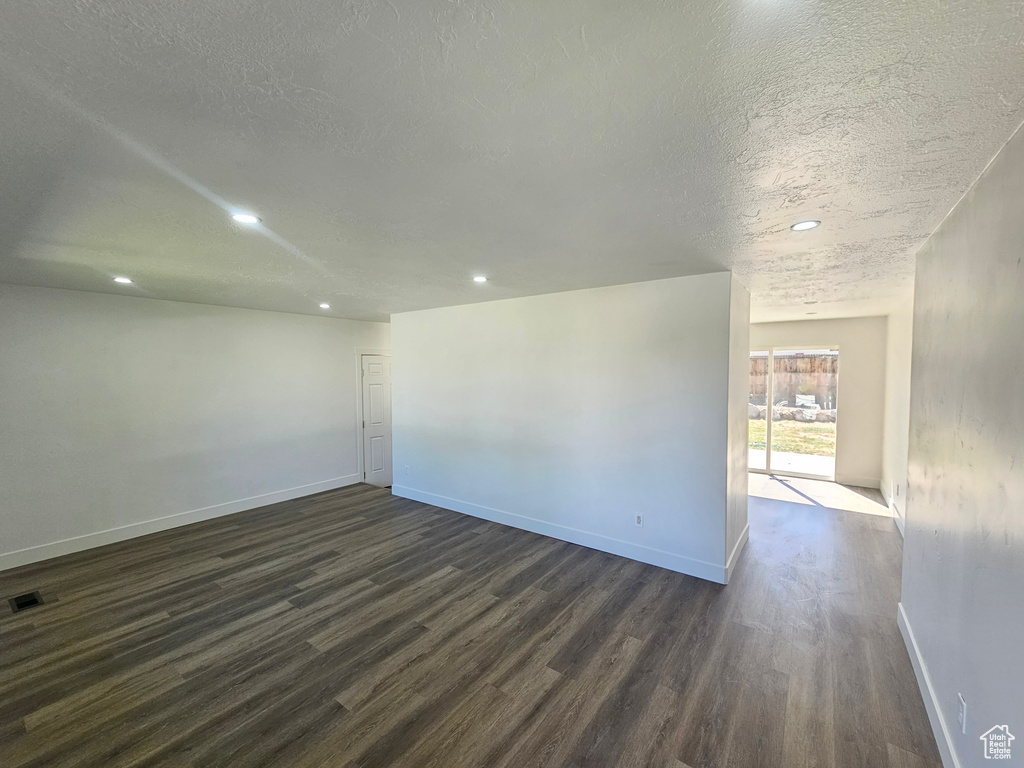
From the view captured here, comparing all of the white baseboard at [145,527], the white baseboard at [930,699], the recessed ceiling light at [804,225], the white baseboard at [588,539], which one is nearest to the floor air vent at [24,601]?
the white baseboard at [145,527]

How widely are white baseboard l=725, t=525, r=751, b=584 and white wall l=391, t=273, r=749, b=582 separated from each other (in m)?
0.09

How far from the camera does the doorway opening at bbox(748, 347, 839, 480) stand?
6.33m

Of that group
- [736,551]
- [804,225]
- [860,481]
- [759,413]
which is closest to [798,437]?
[759,413]

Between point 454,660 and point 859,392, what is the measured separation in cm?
674

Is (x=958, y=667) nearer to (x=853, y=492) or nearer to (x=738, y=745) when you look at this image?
(x=738, y=745)

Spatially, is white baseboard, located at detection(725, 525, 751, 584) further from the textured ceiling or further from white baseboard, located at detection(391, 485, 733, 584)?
the textured ceiling

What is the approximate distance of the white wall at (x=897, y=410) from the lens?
431cm

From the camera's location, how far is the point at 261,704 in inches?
83.0

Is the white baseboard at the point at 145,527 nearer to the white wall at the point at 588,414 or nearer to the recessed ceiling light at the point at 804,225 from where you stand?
the white wall at the point at 588,414

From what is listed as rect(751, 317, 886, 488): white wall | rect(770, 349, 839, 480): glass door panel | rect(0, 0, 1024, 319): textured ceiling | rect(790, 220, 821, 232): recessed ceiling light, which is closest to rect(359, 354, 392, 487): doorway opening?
rect(0, 0, 1024, 319): textured ceiling

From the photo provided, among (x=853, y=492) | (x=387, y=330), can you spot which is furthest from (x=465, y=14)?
(x=853, y=492)

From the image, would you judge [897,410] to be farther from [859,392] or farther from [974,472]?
[974,472]

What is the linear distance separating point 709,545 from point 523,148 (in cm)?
329

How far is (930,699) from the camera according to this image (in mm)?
1991
